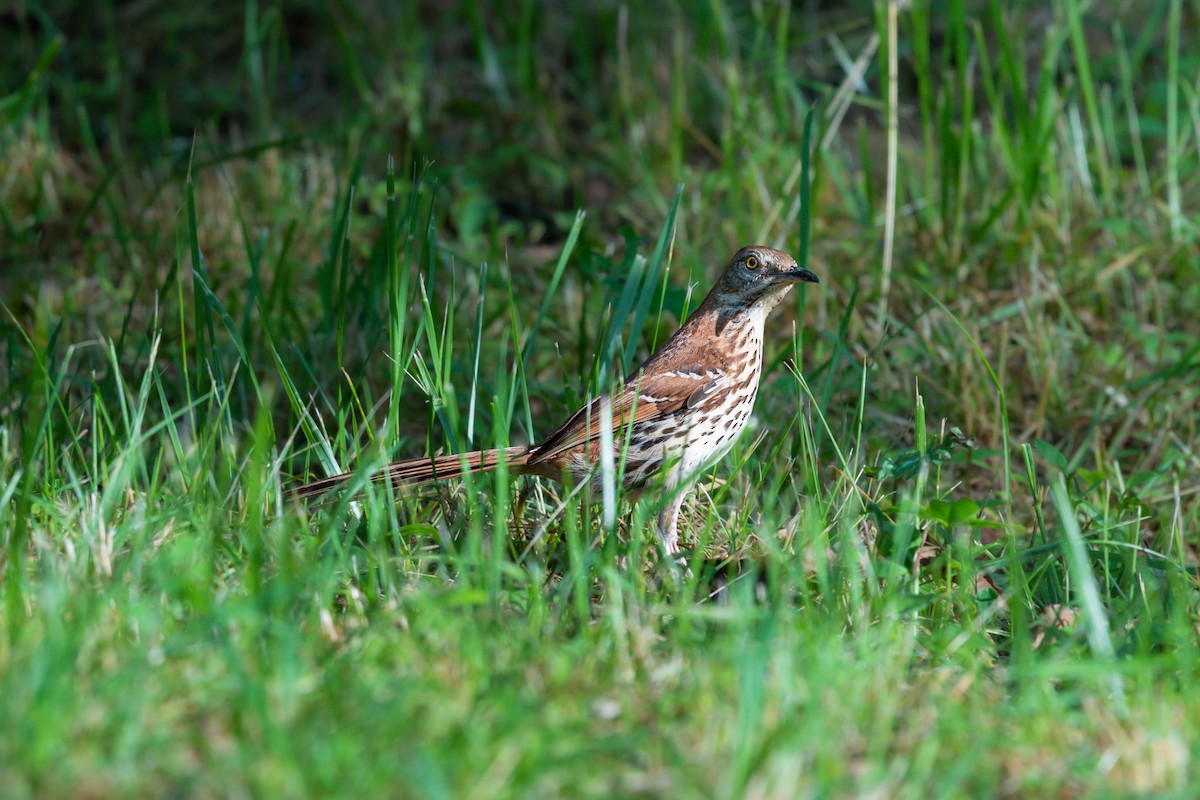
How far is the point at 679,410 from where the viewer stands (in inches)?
154

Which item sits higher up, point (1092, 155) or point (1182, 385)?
point (1092, 155)

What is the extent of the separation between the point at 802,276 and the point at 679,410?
1.70ft

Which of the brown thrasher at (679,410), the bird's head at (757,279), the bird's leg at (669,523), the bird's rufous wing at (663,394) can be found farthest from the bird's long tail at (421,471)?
the bird's head at (757,279)

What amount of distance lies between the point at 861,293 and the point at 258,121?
293cm

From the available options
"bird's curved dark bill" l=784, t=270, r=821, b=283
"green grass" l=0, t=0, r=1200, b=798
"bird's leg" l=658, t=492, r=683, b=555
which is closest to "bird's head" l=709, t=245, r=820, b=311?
"bird's curved dark bill" l=784, t=270, r=821, b=283

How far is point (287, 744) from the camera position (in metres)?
2.04

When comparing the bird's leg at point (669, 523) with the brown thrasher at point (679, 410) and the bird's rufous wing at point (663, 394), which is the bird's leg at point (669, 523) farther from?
the bird's rufous wing at point (663, 394)

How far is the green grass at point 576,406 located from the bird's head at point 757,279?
0.11 meters

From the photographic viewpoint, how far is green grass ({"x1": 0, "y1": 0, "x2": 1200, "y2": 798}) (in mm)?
2240

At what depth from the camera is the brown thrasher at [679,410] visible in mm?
3664

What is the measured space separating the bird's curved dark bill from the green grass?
0.12m

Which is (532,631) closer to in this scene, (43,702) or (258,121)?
(43,702)

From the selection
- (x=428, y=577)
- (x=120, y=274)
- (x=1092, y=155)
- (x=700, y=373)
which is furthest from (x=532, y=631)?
(x=1092, y=155)

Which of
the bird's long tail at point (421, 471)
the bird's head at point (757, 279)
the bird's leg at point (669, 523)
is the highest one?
the bird's head at point (757, 279)
